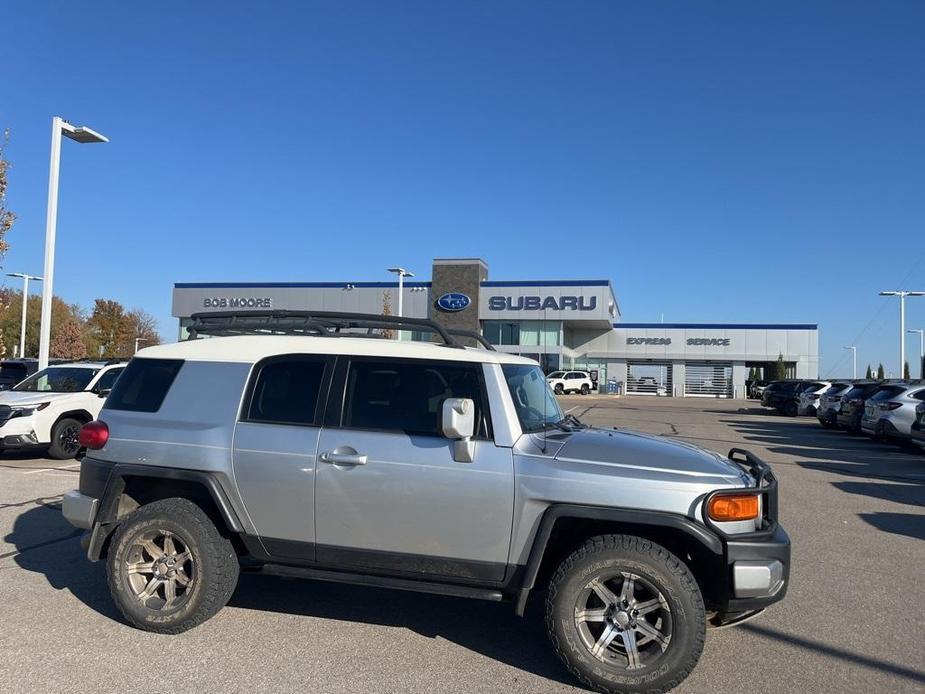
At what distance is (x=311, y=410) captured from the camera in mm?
4555


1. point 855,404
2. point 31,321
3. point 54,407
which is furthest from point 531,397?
point 31,321

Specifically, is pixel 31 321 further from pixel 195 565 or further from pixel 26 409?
pixel 195 565

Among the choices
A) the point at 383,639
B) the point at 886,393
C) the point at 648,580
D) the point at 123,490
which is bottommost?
the point at 383,639

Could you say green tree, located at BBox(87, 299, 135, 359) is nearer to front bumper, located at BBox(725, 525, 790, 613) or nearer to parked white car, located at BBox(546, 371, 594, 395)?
parked white car, located at BBox(546, 371, 594, 395)

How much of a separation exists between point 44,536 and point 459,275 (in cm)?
4796

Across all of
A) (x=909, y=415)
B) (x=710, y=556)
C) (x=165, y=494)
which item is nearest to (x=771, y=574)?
(x=710, y=556)

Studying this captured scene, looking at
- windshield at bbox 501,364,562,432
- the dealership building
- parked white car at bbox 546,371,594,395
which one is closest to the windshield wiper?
windshield at bbox 501,364,562,432

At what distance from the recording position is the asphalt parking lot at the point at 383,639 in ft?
12.9

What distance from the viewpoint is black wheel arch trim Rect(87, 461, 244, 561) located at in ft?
14.8

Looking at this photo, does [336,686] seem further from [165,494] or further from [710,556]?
[710,556]

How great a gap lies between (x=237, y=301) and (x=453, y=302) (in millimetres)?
18491

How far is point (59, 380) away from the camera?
42.4 feet

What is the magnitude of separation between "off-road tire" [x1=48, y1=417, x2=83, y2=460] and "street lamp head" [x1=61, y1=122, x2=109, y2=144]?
649cm

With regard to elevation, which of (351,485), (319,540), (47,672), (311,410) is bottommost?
(47,672)
